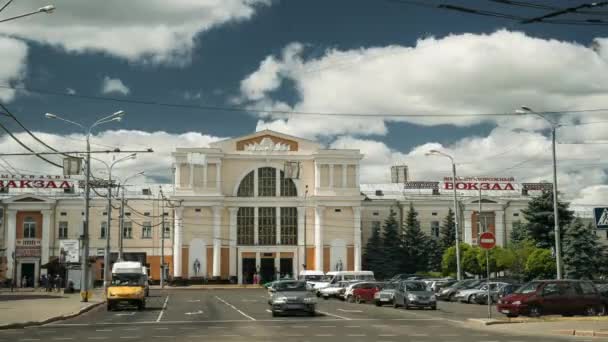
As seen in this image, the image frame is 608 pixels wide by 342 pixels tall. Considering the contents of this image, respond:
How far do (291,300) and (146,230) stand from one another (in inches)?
2575

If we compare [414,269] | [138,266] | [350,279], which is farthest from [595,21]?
[414,269]

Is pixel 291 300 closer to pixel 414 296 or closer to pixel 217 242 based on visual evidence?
pixel 414 296

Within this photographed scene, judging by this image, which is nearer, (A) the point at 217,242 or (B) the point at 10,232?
(B) the point at 10,232

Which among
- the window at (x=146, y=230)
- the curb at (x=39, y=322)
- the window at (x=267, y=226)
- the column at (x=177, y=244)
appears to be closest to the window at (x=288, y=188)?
the window at (x=267, y=226)

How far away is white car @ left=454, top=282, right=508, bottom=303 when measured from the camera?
149ft

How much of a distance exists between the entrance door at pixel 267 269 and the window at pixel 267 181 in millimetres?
7753

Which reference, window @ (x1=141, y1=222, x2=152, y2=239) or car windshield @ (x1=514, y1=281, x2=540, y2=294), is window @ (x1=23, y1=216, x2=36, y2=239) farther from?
car windshield @ (x1=514, y1=281, x2=540, y2=294)

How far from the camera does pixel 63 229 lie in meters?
93.9

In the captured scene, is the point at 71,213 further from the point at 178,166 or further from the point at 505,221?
the point at 505,221

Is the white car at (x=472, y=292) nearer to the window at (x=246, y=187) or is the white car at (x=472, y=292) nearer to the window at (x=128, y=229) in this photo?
the window at (x=246, y=187)

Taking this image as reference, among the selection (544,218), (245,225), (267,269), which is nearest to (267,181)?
(245,225)

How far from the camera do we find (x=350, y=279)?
6066cm

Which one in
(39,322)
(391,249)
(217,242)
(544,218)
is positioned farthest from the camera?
(217,242)

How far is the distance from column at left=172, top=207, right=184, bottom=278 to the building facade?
114 millimetres
